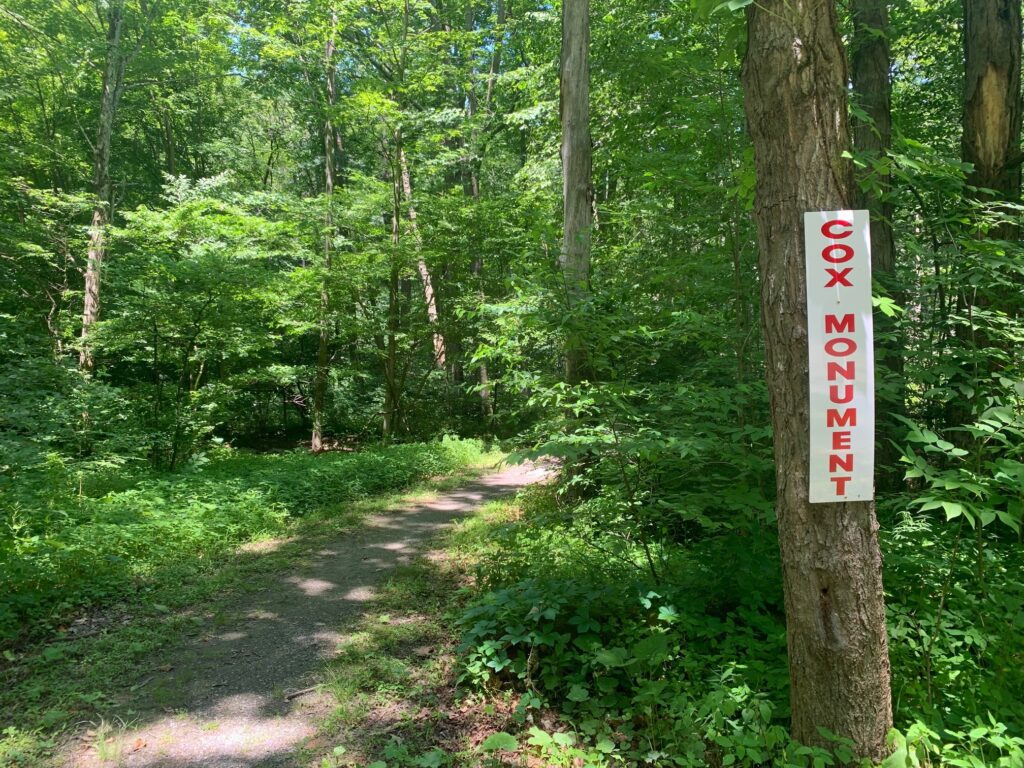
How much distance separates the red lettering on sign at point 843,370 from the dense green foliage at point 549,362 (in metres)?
0.32

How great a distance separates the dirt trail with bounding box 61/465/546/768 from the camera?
2.83 m

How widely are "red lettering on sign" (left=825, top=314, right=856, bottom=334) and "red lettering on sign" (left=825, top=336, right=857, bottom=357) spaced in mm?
30

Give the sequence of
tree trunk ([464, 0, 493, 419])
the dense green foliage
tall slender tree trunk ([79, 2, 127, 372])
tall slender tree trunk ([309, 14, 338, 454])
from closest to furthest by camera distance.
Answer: the dense green foliage, tall slender tree trunk ([79, 2, 127, 372]), tall slender tree trunk ([309, 14, 338, 454]), tree trunk ([464, 0, 493, 419])

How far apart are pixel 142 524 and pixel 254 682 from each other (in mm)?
3380

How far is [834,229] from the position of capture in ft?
7.05

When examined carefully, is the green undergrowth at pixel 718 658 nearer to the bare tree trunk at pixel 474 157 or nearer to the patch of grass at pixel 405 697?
the patch of grass at pixel 405 697

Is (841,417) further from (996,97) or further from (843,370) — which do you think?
(996,97)

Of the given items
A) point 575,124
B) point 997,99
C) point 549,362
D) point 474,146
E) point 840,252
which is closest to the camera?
point 840,252

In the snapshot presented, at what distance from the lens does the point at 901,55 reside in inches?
335

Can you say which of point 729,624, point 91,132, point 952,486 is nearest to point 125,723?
point 729,624

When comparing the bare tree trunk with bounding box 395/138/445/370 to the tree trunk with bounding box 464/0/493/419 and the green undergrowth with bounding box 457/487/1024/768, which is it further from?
the green undergrowth with bounding box 457/487/1024/768

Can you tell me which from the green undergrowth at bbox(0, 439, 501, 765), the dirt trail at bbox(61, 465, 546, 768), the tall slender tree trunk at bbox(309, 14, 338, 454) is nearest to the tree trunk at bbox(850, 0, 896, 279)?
the dirt trail at bbox(61, 465, 546, 768)

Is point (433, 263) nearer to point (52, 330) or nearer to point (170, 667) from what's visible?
point (52, 330)

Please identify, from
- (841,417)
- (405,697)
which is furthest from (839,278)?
(405,697)
